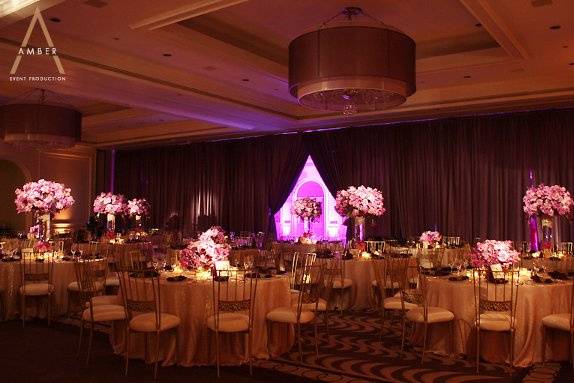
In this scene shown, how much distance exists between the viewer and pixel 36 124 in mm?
10195

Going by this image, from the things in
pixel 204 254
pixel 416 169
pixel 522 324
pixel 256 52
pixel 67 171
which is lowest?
pixel 522 324

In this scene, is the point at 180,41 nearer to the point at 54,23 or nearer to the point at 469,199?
the point at 54,23

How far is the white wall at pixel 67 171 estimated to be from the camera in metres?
15.3

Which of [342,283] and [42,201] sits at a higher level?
[42,201]

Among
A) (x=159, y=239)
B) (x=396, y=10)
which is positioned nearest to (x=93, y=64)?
(x=396, y=10)

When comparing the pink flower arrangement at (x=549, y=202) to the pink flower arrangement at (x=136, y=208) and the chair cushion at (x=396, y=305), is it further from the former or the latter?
the pink flower arrangement at (x=136, y=208)

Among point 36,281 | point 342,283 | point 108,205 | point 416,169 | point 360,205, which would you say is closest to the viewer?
point 36,281

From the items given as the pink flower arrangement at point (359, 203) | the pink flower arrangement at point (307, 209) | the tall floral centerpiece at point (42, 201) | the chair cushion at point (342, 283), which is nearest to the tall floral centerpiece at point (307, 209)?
the pink flower arrangement at point (307, 209)

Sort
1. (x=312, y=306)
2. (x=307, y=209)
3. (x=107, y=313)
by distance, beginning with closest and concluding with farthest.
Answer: (x=107, y=313) → (x=312, y=306) → (x=307, y=209)

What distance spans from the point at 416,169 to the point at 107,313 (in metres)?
8.09

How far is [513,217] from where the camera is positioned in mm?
11000

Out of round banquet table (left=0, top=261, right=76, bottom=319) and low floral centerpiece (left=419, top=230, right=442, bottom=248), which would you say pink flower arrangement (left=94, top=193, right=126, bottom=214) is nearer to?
round banquet table (left=0, top=261, right=76, bottom=319)

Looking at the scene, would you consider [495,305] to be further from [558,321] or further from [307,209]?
[307,209]

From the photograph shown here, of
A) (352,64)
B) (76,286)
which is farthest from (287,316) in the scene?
(76,286)
